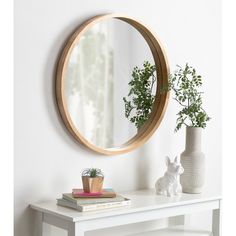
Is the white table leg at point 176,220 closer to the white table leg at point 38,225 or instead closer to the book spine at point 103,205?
the book spine at point 103,205

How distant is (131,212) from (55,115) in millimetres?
574

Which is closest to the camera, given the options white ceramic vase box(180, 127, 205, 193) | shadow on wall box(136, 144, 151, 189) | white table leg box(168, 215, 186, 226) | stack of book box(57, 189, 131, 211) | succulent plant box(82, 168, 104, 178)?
stack of book box(57, 189, 131, 211)

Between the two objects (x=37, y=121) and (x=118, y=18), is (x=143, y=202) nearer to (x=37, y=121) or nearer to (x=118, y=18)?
(x=37, y=121)

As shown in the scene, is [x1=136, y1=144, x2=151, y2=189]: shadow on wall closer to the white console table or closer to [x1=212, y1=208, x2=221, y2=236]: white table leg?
the white console table

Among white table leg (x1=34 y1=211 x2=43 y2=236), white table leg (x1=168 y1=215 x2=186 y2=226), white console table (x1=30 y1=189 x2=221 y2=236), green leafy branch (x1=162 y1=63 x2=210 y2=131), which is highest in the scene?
green leafy branch (x1=162 y1=63 x2=210 y2=131)

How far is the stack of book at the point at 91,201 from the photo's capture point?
2258 millimetres

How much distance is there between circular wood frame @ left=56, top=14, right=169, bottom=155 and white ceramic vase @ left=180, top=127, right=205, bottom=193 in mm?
198

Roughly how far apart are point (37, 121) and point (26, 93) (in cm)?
14

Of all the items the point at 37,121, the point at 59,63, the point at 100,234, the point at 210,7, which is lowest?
the point at 100,234

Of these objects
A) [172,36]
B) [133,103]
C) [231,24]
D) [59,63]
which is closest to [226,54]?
[231,24]

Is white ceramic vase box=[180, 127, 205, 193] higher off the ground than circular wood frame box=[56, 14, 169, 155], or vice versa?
circular wood frame box=[56, 14, 169, 155]

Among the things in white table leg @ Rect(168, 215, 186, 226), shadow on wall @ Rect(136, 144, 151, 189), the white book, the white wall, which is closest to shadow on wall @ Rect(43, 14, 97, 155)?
the white wall

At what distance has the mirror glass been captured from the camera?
2533 mm

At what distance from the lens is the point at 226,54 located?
130 inches
